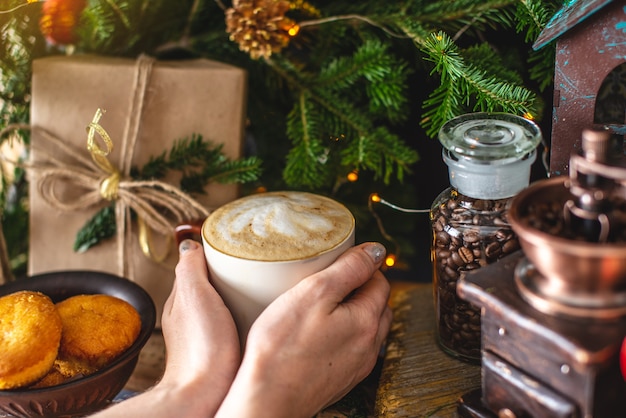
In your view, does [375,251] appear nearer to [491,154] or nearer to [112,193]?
[491,154]

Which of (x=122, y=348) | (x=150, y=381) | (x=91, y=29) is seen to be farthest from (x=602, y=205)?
(x=91, y=29)

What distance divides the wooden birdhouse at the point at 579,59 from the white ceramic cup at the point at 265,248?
286mm

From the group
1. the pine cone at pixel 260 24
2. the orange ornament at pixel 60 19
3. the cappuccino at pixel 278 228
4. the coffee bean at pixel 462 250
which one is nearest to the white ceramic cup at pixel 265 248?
the cappuccino at pixel 278 228

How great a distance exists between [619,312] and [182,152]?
67cm

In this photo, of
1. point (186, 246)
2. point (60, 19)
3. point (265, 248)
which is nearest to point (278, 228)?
point (265, 248)

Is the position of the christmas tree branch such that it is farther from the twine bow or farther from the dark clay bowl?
the dark clay bowl

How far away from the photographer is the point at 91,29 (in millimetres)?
1111

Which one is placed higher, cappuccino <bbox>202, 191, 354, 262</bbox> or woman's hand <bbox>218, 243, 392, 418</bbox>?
cappuccino <bbox>202, 191, 354, 262</bbox>

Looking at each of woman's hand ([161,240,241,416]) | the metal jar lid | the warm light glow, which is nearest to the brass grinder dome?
the metal jar lid

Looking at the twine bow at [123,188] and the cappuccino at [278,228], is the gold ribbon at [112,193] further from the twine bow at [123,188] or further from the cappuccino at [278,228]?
the cappuccino at [278,228]

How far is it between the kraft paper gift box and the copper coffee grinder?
1.68 feet

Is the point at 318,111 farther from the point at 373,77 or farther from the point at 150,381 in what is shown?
the point at 150,381

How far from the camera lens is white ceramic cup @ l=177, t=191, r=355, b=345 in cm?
82

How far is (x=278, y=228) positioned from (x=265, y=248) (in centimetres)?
4
